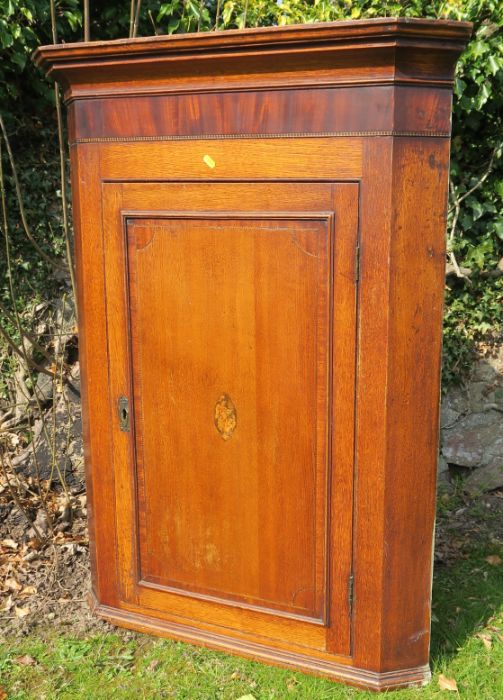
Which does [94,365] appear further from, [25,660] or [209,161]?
[25,660]

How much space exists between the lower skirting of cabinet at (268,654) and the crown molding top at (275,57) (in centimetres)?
212

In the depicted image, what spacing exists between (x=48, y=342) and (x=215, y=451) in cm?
217

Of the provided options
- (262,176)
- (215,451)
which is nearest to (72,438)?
(215,451)

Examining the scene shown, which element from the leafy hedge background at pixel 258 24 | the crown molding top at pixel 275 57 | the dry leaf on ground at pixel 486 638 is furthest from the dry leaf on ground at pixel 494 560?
the crown molding top at pixel 275 57

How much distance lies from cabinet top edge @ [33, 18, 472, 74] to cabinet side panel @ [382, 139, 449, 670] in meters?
0.32

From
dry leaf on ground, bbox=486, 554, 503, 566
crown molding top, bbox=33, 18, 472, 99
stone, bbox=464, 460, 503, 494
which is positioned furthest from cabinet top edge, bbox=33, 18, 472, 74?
stone, bbox=464, 460, 503, 494

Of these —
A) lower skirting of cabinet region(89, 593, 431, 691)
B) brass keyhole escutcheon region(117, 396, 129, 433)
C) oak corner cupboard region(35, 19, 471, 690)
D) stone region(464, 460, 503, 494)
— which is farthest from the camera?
stone region(464, 460, 503, 494)

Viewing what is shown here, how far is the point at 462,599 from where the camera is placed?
3596 mm

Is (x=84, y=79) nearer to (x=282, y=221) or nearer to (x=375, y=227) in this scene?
(x=282, y=221)

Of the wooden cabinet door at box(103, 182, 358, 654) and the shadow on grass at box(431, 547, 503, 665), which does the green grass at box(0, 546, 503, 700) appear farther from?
the wooden cabinet door at box(103, 182, 358, 654)

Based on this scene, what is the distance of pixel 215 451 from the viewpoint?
2961 millimetres

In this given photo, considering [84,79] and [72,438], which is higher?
[84,79]

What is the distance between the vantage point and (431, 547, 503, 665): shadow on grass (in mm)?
3256

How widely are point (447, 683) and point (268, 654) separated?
2.28 feet
